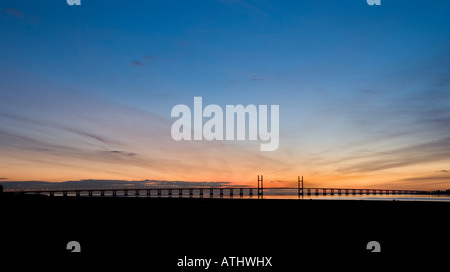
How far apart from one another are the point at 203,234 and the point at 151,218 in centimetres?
504

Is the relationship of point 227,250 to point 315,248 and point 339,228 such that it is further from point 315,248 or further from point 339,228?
point 339,228

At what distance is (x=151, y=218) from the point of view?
55.6 ft

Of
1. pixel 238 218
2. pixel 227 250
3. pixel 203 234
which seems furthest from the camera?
pixel 238 218
